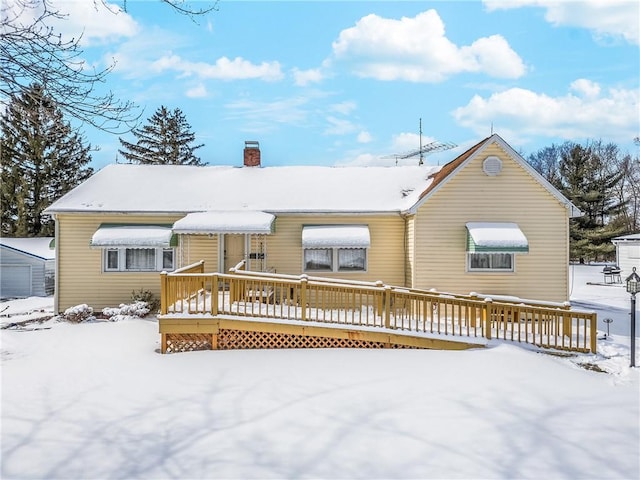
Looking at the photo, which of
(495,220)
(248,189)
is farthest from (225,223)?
(495,220)

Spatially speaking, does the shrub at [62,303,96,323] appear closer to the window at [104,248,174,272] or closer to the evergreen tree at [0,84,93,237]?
the window at [104,248,174,272]

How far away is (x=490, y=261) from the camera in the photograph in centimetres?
1352

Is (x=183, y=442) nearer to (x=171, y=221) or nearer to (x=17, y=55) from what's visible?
(x=17, y=55)

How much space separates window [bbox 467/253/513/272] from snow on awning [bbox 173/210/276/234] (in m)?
6.75

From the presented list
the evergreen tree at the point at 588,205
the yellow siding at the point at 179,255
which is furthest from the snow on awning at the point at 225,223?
the evergreen tree at the point at 588,205

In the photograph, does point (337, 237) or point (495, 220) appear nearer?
point (495, 220)

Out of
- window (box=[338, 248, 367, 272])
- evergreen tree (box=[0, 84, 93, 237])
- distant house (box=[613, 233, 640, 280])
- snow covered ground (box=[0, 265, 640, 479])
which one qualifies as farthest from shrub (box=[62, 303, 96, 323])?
distant house (box=[613, 233, 640, 280])

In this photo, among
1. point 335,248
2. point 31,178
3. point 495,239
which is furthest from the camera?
point 31,178

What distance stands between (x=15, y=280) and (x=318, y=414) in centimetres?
2230

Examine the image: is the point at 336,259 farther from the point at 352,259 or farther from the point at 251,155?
the point at 251,155

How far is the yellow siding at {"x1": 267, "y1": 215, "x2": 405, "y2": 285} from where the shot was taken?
47.1ft

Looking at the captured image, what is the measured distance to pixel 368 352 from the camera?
29.0 ft

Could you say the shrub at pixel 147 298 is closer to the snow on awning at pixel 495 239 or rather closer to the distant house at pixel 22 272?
the snow on awning at pixel 495 239

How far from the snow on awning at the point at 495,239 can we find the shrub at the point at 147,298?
10.5 m
